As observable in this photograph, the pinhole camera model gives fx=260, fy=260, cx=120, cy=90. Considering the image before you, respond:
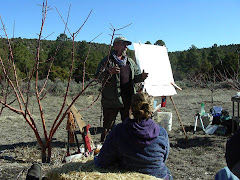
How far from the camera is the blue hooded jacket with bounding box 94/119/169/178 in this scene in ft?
6.01

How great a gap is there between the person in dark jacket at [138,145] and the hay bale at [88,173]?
0.19ft

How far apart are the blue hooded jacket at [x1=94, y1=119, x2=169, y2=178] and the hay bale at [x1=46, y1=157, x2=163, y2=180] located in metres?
0.06

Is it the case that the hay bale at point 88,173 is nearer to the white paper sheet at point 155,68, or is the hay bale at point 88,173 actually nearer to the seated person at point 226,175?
the seated person at point 226,175

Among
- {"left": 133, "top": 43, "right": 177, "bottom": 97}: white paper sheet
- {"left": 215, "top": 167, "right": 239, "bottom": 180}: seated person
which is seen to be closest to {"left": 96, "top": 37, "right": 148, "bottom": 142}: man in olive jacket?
{"left": 133, "top": 43, "right": 177, "bottom": 97}: white paper sheet

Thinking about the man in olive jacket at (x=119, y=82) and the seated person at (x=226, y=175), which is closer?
the seated person at (x=226, y=175)

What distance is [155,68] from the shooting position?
473 cm

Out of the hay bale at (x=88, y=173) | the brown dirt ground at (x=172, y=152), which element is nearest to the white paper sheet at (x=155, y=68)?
the brown dirt ground at (x=172, y=152)

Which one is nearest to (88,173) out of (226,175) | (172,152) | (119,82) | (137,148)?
(137,148)

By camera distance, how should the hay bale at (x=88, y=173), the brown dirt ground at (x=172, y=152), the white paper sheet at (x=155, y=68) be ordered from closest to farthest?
the hay bale at (x=88, y=173)
the brown dirt ground at (x=172, y=152)
the white paper sheet at (x=155, y=68)

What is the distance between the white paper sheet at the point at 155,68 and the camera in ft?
14.9

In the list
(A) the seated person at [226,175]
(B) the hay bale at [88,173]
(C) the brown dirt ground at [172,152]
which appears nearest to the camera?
(A) the seated person at [226,175]

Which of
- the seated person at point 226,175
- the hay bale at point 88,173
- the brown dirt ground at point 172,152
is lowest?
the brown dirt ground at point 172,152

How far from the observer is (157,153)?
6.21 feet

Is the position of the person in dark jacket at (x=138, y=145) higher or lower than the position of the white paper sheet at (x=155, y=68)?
lower
